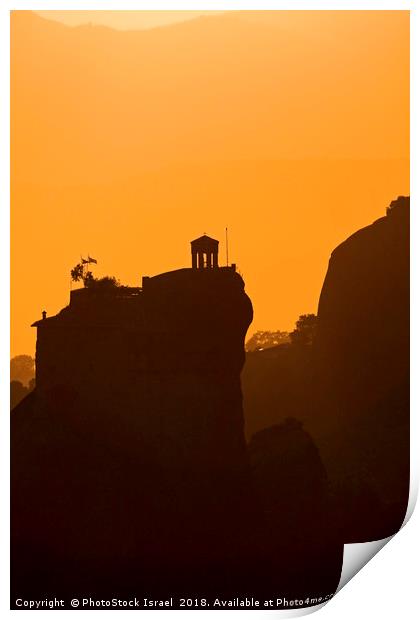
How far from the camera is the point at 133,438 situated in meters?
3.81

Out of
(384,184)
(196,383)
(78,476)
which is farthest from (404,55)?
(78,476)

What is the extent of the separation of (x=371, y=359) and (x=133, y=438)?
0.94 metres

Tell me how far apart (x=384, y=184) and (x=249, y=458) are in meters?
1.15

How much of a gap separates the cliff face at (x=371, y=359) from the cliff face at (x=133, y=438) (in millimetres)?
357

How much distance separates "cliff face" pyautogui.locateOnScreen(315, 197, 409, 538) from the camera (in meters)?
3.84

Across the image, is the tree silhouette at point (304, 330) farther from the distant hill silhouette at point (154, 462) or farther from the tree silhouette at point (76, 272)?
the tree silhouette at point (76, 272)

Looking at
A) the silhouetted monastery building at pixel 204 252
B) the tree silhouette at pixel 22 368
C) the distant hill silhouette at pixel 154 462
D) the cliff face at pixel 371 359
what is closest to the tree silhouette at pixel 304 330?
the cliff face at pixel 371 359

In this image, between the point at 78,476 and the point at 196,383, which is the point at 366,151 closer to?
the point at 196,383

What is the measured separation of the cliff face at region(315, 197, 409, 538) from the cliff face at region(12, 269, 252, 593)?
1.17 feet

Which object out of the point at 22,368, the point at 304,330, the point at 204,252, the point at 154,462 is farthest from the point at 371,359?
the point at 22,368

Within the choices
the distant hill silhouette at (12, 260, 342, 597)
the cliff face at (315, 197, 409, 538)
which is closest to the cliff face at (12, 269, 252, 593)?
the distant hill silhouette at (12, 260, 342, 597)

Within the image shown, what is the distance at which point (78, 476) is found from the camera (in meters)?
3.80

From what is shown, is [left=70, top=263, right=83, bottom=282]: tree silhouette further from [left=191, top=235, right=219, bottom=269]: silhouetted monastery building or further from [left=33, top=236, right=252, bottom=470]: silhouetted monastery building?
[left=191, top=235, right=219, bottom=269]: silhouetted monastery building

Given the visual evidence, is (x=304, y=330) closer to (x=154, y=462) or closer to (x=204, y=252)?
(x=204, y=252)
